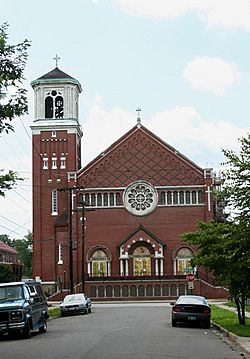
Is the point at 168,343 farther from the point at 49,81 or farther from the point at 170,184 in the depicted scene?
the point at 49,81

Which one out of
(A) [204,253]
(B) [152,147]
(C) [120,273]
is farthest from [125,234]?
(A) [204,253]

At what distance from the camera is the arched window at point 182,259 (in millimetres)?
77625

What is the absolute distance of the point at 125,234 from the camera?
78.8 meters

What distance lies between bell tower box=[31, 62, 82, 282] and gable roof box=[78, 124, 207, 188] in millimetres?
2645

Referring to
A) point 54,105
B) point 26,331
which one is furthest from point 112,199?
point 26,331

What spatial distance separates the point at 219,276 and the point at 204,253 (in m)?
1.29

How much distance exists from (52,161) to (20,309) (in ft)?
187

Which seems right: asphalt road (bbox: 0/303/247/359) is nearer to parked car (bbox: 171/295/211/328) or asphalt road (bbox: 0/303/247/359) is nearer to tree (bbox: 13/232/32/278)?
parked car (bbox: 171/295/211/328)

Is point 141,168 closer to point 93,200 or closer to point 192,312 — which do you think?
point 93,200

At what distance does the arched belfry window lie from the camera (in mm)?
83312

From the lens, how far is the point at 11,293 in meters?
26.1

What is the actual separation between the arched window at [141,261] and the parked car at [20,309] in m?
50.0

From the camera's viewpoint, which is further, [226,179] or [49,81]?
[49,81]

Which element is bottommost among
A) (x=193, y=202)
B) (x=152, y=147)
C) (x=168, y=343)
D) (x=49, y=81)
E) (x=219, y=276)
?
(x=168, y=343)
